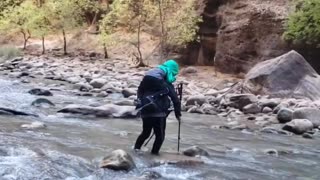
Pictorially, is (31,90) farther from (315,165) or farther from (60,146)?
(315,165)

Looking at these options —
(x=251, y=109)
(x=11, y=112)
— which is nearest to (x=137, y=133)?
(x=11, y=112)

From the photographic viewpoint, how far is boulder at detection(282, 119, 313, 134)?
479 inches

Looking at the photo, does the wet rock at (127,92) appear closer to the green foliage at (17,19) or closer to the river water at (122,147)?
the river water at (122,147)

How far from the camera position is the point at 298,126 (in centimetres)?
1225

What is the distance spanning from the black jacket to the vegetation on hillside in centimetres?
1799

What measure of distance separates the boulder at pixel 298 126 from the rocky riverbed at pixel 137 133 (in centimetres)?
2

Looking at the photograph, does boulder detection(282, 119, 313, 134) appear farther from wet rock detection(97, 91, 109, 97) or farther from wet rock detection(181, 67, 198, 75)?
wet rock detection(181, 67, 198, 75)

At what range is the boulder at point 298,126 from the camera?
12.2m

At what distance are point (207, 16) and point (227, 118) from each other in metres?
14.0

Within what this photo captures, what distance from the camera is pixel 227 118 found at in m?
14.0

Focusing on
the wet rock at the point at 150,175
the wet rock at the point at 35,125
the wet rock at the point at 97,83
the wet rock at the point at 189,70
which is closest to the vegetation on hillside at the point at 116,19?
the wet rock at the point at 189,70

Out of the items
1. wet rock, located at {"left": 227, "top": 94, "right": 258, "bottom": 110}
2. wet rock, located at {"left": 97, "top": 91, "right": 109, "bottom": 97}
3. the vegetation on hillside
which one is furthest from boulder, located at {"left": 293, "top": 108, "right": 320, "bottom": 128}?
the vegetation on hillside

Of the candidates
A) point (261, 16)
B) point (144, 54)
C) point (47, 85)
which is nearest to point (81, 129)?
point (47, 85)

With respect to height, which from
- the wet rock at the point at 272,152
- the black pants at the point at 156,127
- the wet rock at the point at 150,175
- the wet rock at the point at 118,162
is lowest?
the wet rock at the point at 272,152
